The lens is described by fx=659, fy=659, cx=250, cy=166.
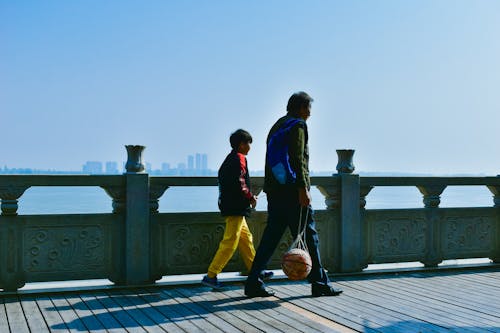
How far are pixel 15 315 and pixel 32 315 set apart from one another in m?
0.16

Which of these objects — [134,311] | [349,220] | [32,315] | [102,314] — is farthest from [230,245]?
[32,315]

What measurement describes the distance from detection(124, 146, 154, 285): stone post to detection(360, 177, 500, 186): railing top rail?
2.80 metres

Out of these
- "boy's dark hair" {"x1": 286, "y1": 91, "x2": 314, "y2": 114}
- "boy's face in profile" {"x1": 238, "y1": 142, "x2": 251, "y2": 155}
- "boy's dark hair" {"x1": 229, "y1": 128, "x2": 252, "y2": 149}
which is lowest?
"boy's face in profile" {"x1": 238, "y1": 142, "x2": 251, "y2": 155}

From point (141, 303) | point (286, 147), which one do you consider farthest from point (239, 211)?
point (141, 303)

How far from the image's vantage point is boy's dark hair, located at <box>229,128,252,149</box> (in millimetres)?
7090

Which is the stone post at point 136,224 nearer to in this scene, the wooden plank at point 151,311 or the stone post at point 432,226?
the wooden plank at point 151,311

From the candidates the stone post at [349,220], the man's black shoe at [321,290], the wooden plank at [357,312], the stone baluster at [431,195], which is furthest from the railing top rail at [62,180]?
the stone baluster at [431,195]

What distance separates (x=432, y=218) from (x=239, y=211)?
3.14m

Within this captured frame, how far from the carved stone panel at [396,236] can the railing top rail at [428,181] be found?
384 mm

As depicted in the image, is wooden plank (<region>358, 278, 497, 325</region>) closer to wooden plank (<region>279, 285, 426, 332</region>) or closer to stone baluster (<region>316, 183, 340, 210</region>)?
wooden plank (<region>279, 285, 426, 332</region>)

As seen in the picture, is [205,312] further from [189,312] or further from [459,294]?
[459,294]

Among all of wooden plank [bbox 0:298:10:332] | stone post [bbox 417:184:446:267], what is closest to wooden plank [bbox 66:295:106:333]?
wooden plank [bbox 0:298:10:332]

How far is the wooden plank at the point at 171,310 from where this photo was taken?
565 centimetres

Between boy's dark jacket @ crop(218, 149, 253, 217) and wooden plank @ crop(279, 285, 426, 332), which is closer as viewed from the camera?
wooden plank @ crop(279, 285, 426, 332)
